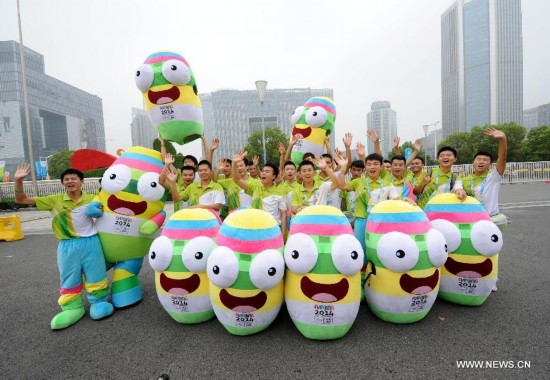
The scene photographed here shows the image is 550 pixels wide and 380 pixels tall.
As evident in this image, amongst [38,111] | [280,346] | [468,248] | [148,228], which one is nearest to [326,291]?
[280,346]

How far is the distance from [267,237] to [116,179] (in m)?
2.33

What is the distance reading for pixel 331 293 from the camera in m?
2.89

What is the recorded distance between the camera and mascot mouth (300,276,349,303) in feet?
9.48

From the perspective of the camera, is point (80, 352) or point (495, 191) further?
point (495, 191)

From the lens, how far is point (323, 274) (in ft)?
9.47

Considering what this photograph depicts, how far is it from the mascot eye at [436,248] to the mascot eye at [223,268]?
6.79 feet

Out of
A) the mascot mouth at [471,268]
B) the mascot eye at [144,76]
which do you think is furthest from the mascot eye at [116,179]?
the mascot mouth at [471,268]

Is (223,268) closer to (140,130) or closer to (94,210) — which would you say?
(94,210)

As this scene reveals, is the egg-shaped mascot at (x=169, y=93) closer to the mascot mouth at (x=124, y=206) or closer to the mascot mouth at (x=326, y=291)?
the mascot mouth at (x=124, y=206)

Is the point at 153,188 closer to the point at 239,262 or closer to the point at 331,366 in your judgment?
the point at 239,262

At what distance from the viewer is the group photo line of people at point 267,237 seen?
2.94 meters

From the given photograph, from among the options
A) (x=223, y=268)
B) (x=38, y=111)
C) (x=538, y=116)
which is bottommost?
(x=223, y=268)

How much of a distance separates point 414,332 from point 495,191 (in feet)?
8.01

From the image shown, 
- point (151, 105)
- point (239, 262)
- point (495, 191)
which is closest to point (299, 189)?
point (239, 262)
